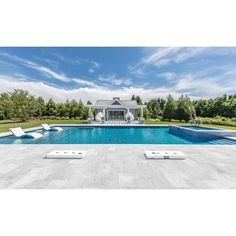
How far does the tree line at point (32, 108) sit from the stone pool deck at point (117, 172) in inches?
834

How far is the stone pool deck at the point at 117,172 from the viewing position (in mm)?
3871

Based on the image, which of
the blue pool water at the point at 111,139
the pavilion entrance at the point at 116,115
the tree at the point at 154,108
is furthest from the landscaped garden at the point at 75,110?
the blue pool water at the point at 111,139

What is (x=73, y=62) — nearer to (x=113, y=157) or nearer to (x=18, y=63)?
(x=18, y=63)

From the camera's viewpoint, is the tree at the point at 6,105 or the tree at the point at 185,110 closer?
the tree at the point at 185,110

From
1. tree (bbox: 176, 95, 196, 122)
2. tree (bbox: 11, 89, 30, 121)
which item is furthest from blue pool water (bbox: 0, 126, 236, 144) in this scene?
tree (bbox: 11, 89, 30, 121)

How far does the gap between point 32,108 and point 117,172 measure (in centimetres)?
2518

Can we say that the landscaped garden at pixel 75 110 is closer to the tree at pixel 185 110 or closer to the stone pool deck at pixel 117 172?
the tree at pixel 185 110

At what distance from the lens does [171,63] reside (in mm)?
17031

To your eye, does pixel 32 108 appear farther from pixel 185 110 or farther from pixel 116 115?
pixel 185 110

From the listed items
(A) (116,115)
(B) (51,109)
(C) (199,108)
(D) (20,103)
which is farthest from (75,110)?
(C) (199,108)

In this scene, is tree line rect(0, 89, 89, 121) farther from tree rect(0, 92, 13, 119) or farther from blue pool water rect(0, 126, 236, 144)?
blue pool water rect(0, 126, 236, 144)
